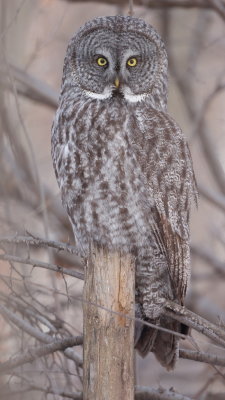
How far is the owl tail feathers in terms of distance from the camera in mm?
3996

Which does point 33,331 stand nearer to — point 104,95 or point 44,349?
point 44,349

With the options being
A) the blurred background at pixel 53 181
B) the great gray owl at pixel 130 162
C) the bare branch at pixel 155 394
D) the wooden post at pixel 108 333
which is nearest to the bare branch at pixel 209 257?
the blurred background at pixel 53 181

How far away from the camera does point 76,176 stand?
3.87 meters

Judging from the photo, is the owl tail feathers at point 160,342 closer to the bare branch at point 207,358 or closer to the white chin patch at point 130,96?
the bare branch at point 207,358

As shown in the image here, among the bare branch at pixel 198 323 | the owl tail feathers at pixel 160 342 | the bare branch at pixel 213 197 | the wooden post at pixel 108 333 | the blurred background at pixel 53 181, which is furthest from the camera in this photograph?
the bare branch at pixel 213 197

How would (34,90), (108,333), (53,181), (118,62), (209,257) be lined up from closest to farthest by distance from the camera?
1. (108,333)
2. (118,62)
3. (34,90)
4. (209,257)
5. (53,181)

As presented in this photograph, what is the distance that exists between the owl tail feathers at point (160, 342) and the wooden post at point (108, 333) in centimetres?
63

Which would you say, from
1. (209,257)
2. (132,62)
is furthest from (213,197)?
(132,62)

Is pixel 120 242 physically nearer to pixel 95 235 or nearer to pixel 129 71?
pixel 95 235

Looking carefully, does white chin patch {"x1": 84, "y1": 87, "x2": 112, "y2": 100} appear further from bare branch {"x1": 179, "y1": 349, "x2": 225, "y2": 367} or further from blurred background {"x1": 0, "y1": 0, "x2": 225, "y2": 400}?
bare branch {"x1": 179, "y1": 349, "x2": 225, "y2": 367}

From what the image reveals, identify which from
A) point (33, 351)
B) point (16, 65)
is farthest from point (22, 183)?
point (33, 351)

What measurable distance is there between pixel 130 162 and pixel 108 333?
0.84 meters

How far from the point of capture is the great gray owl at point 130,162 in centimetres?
381

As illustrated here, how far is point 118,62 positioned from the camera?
4.04m
